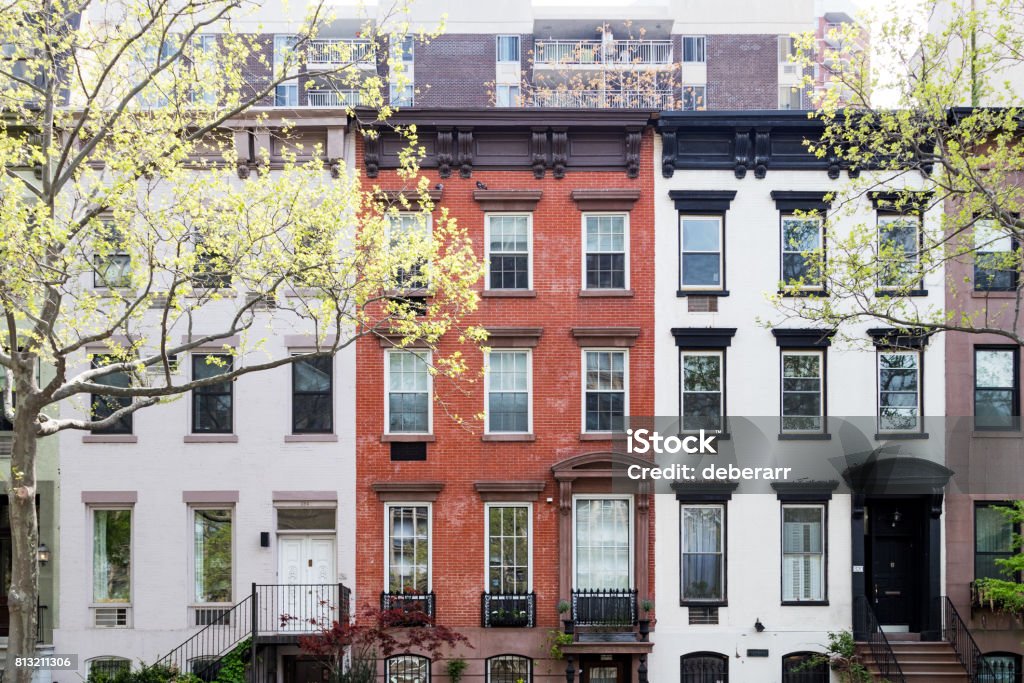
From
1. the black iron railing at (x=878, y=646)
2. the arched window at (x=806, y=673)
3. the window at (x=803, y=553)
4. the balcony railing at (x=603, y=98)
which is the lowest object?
the arched window at (x=806, y=673)

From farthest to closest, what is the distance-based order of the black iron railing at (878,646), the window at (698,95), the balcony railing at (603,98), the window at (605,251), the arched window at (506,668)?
the window at (698,95) < the balcony railing at (603,98) < the window at (605,251) < the arched window at (506,668) < the black iron railing at (878,646)

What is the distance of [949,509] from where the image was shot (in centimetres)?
2156

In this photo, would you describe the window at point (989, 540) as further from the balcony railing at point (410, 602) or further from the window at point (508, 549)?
the balcony railing at point (410, 602)

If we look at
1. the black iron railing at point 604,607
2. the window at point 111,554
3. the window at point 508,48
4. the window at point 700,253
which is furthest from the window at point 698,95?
the window at point 111,554

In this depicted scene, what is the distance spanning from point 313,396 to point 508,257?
5.07 m

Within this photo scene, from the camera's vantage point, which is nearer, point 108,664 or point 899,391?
point 108,664

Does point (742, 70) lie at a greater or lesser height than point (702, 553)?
greater

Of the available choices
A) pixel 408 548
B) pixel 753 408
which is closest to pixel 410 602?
pixel 408 548

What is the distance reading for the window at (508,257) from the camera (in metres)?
22.2

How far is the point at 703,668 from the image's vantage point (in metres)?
21.2

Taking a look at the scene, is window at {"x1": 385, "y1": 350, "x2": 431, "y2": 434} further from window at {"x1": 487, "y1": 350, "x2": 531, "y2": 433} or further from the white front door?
the white front door

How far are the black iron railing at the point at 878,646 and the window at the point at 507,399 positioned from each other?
773 cm

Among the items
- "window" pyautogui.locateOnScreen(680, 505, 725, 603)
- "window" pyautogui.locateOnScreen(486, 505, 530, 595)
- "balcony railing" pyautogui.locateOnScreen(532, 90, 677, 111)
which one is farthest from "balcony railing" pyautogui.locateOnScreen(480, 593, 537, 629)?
"balcony railing" pyautogui.locateOnScreen(532, 90, 677, 111)

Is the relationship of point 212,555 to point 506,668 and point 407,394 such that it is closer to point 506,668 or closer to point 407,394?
point 407,394
